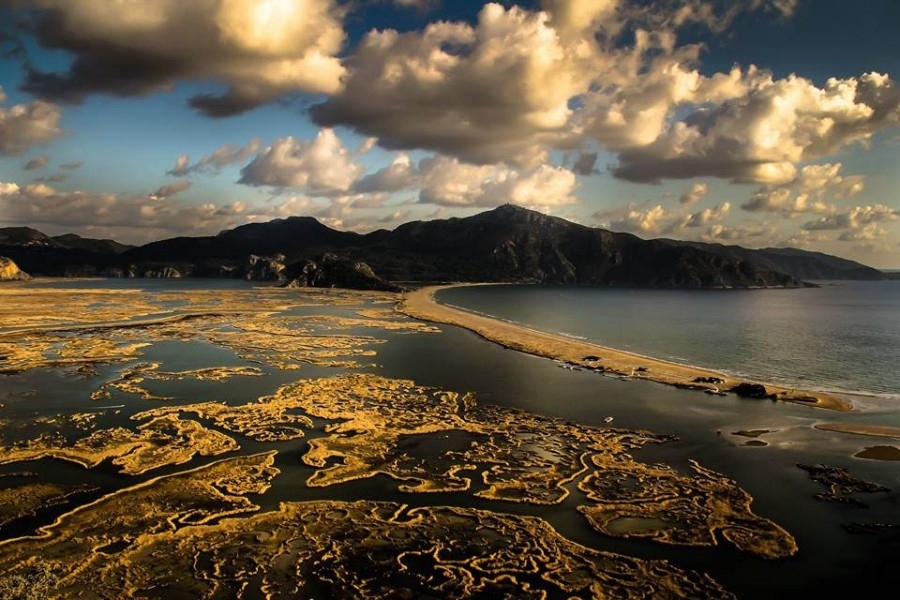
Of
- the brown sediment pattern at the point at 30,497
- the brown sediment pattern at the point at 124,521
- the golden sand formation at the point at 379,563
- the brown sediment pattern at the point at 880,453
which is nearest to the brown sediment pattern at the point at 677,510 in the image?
the golden sand formation at the point at 379,563

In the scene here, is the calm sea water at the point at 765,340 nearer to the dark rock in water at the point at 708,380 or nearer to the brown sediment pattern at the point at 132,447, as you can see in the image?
Answer: the dark rock in water at the point at 708,380

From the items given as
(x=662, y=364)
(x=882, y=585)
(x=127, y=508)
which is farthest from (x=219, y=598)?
(x=662, y=364)

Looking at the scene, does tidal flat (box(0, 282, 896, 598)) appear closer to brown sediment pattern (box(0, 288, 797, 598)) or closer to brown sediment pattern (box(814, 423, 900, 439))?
brown sediment pattern (box(0, 288, 797, 598))

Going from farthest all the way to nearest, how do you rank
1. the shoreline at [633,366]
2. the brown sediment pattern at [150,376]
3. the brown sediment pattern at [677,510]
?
the shoreline at [633,366] < the brown sediment pattern at [150,376] < the brown sediment pattern at [677,510]

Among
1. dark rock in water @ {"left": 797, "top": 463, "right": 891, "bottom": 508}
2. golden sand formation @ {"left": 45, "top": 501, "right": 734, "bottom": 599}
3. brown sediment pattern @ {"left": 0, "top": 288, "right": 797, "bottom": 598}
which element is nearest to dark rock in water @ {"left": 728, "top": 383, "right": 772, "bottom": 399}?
dark rock in water @ {"left": 797, "top": 463, "right": 891, "bottom": 508}

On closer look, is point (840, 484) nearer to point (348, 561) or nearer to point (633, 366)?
point (348, 561)

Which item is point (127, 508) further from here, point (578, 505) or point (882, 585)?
point (882, 585)

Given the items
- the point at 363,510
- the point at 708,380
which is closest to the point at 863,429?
the point at 708,380
